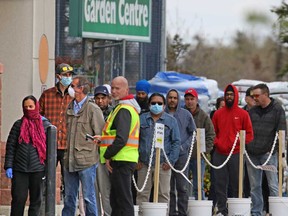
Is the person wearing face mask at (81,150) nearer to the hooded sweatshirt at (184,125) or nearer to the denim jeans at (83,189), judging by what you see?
the denim jeans at (83,189)

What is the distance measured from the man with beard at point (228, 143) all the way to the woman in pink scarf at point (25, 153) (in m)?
4.14

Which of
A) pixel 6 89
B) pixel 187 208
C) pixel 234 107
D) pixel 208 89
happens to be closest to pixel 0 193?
pixel 6 89

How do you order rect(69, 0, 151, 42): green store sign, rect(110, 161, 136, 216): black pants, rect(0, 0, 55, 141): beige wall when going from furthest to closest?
rect(69, 0, 151, 42): green store sign → rect(0, 0, 55, 141): beige wall → rect(110, 161, 136, 216): black pants

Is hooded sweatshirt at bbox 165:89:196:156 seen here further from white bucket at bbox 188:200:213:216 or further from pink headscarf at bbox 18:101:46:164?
pink headscarf at bbox 18:101:46:164

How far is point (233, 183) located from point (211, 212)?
1654mm

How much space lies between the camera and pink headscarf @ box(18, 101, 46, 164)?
53.4 feet

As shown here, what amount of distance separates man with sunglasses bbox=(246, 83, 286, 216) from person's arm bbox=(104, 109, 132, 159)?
15.6 ft

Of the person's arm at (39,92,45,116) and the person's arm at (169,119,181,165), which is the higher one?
the person's arm at (39,92,45,116)

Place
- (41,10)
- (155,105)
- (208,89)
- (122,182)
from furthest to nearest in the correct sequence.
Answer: (208,89) < (41,10) < (155,105) < (122,182)

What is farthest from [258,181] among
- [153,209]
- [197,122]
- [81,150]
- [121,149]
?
[121,149]

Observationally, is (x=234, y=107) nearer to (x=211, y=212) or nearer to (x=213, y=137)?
(x=213, y=137)

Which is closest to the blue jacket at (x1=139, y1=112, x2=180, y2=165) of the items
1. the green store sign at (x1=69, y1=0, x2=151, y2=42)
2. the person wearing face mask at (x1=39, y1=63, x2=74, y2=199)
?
the person wearing face mask at (x1=39, y1=63, x2=74, y2=199)

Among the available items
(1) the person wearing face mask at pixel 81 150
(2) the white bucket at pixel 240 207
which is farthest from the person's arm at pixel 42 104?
(2) the white bucket at pixel 240 207

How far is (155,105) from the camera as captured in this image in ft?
57.9
